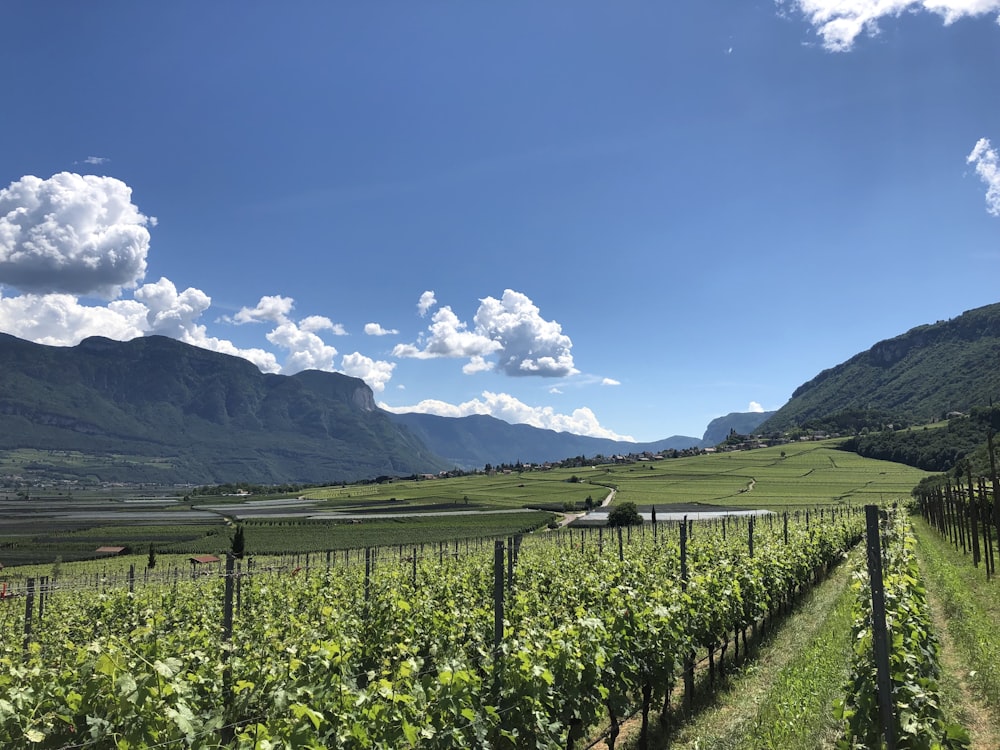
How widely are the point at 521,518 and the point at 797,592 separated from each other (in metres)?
58.3

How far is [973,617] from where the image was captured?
36.2 feet

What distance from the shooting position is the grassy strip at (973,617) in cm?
777

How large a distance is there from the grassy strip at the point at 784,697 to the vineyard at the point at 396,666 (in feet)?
2.32

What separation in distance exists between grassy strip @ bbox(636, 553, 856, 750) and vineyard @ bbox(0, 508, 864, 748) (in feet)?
2.32

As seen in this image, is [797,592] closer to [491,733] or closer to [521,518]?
[491,733]

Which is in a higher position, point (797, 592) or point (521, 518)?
point (797, 592)

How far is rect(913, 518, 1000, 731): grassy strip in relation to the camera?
7.77 m

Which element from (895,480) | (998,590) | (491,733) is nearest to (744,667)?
(491,733)

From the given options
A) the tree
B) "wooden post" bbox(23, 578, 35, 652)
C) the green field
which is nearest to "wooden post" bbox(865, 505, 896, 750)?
"wooden post" bbox(23, 578, 35, 652)

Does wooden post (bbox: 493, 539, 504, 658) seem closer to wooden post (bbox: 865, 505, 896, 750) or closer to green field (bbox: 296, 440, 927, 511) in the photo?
wooden post (bbox: 865, 505, 896, 750)

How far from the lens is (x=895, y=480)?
9094 cm

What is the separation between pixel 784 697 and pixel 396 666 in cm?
542

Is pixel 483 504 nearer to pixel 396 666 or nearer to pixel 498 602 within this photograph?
pixel 396 666

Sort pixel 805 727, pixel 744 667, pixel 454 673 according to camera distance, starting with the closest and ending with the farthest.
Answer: pixel 454 673 < pixel 805 727 < pixel 744 667
